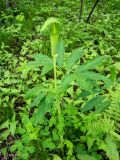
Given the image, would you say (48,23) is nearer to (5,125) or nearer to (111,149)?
(111,149)

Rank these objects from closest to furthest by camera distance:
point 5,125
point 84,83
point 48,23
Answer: point 48,23 → point 84,83 → point 5,125

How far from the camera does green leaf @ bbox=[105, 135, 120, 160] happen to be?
8.89 ft

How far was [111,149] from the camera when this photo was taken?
2.74m

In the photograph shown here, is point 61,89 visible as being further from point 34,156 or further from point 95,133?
point 34,156

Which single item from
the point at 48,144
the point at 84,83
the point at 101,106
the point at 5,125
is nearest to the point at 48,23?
the point at 84,83

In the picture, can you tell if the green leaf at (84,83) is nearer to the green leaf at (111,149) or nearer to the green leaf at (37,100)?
the green leaf at (37,100)

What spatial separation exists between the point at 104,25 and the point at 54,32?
3.52m

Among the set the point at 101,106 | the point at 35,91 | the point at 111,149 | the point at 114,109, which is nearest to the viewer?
the point at 35,91

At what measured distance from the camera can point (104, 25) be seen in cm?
553

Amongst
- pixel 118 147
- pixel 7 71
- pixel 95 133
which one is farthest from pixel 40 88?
pixel 7 71

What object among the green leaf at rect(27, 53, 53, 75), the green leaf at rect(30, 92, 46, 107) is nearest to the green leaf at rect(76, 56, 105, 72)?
the green leaf at rect(27, 53, 53, 75)

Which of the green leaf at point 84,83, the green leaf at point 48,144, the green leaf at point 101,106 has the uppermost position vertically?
the green leaf at point 84,83

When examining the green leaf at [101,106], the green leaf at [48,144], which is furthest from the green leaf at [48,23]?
the green leaf at [48,144]

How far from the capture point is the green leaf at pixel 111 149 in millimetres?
2709
